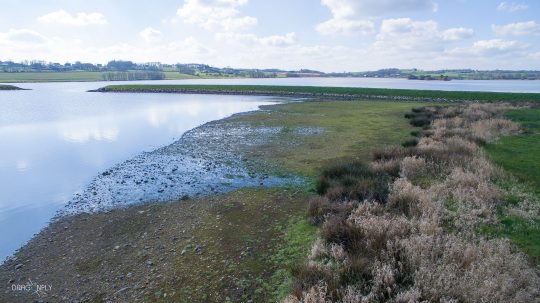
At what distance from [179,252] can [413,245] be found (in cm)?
645

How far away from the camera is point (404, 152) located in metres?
18.9

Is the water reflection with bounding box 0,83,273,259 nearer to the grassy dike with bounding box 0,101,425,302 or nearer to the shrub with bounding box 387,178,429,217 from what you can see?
the grassy dike with bounding box 0,101,425,302

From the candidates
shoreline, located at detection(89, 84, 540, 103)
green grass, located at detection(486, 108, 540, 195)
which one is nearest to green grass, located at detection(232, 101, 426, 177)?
green grass, located at detection(486, 108, 540, 195)

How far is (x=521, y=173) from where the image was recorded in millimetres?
15875

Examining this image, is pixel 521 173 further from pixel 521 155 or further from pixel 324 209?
pixel 324 209

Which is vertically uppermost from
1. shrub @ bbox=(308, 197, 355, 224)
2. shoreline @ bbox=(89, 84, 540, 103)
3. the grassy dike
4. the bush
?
shoreline @ bbox=(89, 84, 540, 103)

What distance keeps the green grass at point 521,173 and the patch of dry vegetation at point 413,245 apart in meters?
0.42

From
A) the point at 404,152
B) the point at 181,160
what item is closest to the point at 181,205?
the point at 181,160

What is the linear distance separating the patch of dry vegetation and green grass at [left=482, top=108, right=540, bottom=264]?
424 mm

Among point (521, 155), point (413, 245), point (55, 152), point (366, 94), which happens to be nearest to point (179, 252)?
point (413, 245)

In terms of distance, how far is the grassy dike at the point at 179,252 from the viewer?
27.3ft

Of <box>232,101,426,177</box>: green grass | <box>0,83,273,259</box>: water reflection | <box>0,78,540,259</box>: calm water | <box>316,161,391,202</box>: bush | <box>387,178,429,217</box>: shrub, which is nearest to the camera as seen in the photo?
<box>387,178,429,217</box>: shrub

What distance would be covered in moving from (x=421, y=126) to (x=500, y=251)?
96.9 feet

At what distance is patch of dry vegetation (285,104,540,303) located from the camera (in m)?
6.70
